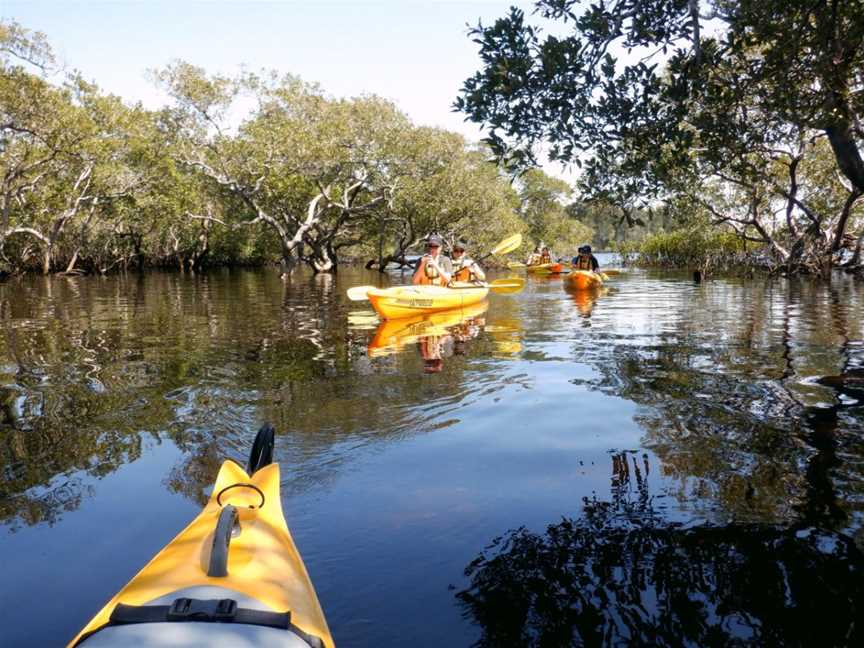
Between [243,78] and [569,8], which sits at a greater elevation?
[243,78]

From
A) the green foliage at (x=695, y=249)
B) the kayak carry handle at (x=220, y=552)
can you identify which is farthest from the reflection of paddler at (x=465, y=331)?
the green foliage at (x=695, y=249)

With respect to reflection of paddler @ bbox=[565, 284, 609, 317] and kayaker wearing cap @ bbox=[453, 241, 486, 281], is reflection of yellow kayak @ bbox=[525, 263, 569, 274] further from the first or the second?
kayaker wearing cap @ bbox=[453, 241, 486, 281]

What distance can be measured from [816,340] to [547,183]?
55717 mm

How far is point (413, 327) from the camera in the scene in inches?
498

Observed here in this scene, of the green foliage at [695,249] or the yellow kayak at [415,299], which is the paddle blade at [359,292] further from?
the green foliage at [695,249]

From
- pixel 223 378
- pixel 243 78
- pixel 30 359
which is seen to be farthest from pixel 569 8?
pixel 243 78

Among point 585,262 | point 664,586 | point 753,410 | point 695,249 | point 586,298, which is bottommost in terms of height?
point 664,586

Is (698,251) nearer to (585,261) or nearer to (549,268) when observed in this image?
(549,268)

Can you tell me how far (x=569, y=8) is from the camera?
544cm

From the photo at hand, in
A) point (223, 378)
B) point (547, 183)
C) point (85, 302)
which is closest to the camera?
point (223, 378)

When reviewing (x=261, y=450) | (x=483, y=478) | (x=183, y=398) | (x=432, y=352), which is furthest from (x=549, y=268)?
(x=261, y=450)

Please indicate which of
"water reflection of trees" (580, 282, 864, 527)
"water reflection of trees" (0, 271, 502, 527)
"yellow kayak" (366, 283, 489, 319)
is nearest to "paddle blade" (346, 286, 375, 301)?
"yellow kayak" (366, 283, 489, 319)

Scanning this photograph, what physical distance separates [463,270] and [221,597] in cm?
1380

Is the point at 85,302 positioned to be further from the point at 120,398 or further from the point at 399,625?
the point at 399,625
